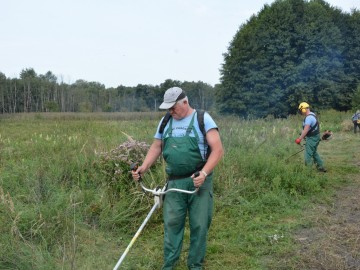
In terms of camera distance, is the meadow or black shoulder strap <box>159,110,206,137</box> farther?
the meadow

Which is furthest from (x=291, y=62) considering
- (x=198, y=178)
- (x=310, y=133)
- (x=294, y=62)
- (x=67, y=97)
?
(x=67, y=97)

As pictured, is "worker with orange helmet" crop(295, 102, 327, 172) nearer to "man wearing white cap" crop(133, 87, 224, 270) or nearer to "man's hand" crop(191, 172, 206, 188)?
"man wearing white cap" crop(133, 87, 224, 270)

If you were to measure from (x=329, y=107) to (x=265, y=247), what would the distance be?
25.3 metres

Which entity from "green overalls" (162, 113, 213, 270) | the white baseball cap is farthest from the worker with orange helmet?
the white baseball cap

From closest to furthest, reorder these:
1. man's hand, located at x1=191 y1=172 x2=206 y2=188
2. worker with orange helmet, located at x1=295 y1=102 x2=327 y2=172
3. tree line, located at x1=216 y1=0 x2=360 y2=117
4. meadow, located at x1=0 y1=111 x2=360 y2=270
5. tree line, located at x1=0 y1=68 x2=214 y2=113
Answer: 1. man's hand, located at x1=191 y1=172 x2=206 y2=188
2. meadow, located at x1=0 y1=111 x2=360 y2=270
3. worker with orange helmet, located at x1=295 y1=102 x2=327 y2=172
4. tree line, located at x1=216 y1=0 x2=360 y2=117
5. tree line, located at x1=0 y1=68 x2=214 y2=113

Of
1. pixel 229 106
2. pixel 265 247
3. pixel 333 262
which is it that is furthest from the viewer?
pixel 229 106

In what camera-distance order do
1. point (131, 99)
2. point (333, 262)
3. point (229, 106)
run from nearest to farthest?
point (333, 262), point (229, 106), point (131, 99)

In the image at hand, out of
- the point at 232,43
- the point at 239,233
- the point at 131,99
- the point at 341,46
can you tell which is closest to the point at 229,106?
the point at 232,43

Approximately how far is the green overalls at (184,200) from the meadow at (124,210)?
0.37 metres

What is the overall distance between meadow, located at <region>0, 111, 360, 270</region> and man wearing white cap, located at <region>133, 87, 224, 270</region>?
1.57ft

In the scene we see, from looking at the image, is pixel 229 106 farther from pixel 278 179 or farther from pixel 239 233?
pixel 239 233

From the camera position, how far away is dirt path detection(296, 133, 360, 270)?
3.94m

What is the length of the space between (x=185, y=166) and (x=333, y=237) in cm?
251

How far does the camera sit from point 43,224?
4121 mm
